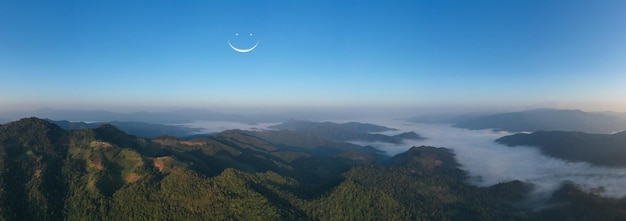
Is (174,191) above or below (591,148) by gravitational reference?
above

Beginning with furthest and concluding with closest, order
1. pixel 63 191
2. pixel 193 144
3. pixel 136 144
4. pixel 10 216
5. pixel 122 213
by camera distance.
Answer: pixel 193 144 < pixel 136 144 < pixel 63 191 < pixel 122 213 < pixel 10 216

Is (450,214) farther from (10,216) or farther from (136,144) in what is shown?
(10,216)

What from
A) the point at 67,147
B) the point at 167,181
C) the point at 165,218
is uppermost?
the point at 67,147

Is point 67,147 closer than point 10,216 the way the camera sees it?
No

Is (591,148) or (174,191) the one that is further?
(591,148)

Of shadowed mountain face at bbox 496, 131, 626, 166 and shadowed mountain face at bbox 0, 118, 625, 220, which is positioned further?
shadowed mountain face at bbox 496, 131, 626, 166

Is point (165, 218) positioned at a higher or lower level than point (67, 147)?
lower

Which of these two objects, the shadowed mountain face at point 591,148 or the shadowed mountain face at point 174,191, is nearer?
the shadowed mountain face at point 174,191

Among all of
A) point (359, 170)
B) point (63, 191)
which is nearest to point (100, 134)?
point (63, 191)
